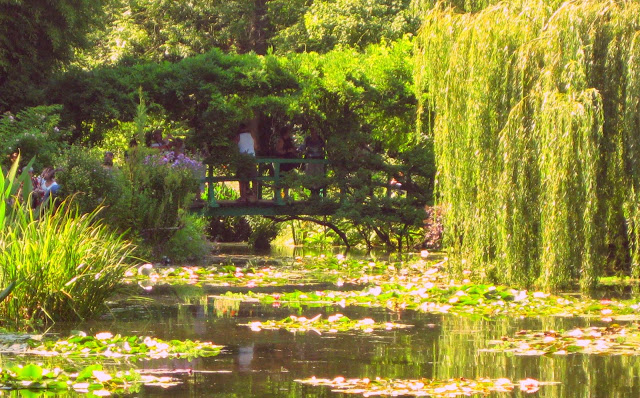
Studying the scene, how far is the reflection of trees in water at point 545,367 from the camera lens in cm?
642

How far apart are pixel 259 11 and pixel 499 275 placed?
22.6 m

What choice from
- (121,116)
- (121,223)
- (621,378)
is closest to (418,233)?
(121,116)

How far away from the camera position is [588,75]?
1183 cm

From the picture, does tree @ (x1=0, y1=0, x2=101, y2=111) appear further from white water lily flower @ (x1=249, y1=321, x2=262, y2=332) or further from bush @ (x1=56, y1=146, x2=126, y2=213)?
white water lily flower @ (x1=249, y1=321, x2=262, y2=332)

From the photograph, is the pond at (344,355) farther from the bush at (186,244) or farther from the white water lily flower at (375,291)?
the bush at (186,244)

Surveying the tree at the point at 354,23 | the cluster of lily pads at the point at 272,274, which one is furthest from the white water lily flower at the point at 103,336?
the tree at the point at 354,23

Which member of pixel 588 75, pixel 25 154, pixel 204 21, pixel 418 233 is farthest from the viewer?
pixel 204 21

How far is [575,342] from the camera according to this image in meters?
8.15

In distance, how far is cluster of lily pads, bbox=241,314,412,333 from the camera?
911cm

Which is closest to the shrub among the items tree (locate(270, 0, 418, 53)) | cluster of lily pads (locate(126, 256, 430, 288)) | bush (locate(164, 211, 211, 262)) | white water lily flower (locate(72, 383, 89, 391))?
bush (locate(164, 211, 211, 262))

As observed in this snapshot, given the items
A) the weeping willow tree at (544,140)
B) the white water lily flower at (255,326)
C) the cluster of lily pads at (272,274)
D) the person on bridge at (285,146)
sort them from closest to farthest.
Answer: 1. the white water lily flower at (255,326)
2. the weeping willow tree at (544,140)
3. the cluster of lily pads at (272,274)
4. the person on bridge at (285,146)

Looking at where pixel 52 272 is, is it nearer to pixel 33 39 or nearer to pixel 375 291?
pixel 375 291

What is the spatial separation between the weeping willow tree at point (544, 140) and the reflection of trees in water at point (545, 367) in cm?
318

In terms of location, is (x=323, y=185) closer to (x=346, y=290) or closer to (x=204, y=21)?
(x=346, y=290)
